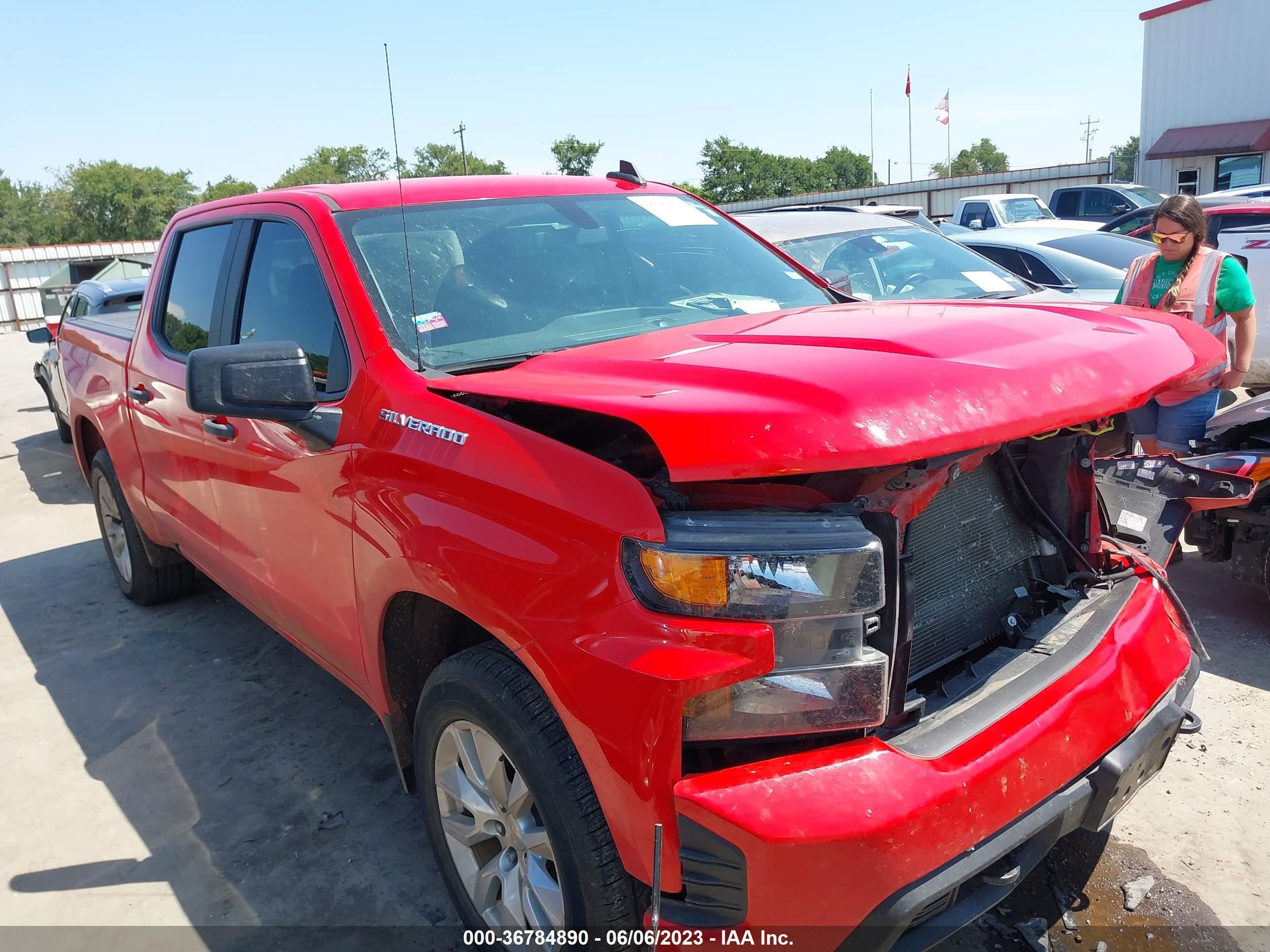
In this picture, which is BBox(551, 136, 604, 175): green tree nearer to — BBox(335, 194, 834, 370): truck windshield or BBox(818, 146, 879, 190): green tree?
BBox(818, 146, 879, 190): green tree

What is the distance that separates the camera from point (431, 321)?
2668mm

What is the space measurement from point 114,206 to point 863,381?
77611 millimetres

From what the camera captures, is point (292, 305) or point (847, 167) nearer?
point (292, 305)

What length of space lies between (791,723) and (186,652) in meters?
3.76

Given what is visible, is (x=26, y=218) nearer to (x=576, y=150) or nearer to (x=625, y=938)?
(x=576, y=150)

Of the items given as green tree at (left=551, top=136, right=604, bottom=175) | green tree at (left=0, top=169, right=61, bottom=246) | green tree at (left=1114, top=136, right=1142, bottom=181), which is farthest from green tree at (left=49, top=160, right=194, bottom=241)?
green tree at (left=1114, top=136, right=1142, bottom=181)

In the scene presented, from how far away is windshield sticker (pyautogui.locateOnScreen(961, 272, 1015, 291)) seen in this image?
640 centimetres

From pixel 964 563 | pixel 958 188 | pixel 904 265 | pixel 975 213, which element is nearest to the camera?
pixel 964 563

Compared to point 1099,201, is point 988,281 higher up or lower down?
lower down

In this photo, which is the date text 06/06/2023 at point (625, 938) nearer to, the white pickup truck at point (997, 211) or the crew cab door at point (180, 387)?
the crew cab door at point (180, 387)

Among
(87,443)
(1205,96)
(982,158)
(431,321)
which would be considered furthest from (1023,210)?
(982,158)

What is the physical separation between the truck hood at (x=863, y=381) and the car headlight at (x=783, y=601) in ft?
0.56

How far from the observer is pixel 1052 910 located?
2.54 m

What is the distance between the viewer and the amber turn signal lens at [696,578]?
1728 millimetres
